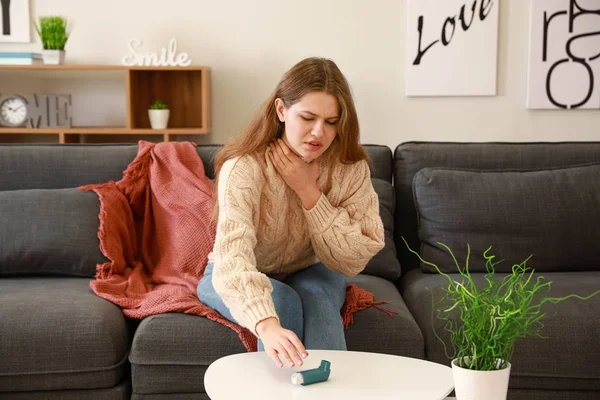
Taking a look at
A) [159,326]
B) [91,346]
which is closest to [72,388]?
[91,346]

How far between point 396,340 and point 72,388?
2.73ft

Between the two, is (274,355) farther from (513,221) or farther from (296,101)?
(513,221)

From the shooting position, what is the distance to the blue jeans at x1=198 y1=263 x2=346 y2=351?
68.7 inches

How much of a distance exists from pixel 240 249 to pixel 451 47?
1.98m

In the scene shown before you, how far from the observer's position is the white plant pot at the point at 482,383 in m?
1.20

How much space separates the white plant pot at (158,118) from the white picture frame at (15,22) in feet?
2.23

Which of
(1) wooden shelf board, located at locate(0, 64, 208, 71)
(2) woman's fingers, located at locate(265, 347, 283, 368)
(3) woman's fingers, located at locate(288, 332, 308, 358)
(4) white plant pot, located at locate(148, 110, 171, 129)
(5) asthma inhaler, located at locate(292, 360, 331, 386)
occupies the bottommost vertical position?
(5) asthma inhaler, located at locate(292, 360, 331, 386)

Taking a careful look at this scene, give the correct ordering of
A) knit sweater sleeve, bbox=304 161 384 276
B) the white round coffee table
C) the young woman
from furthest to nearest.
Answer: knit sweater sleeve, bbox=304 161 384 276, the young woman, the white round coffee table

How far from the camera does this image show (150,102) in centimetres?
339

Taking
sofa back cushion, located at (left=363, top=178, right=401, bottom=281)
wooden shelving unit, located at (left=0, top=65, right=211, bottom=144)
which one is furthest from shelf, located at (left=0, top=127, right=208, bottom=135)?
sofa back cushion, located at (left=363, top=178, right=401, bottom=281)

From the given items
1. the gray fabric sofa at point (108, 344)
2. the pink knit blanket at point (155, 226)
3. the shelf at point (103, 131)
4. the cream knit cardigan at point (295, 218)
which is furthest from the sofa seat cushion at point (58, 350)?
the shelf at point (103, 131)

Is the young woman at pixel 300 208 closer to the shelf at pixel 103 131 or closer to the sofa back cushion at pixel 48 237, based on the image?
the sofa back cushion at pixel 48 237

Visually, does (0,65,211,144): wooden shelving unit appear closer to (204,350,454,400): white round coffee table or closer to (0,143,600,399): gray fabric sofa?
(0,143,600,399): gray fabric sofa

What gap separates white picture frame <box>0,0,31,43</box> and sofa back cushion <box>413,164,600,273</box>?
77.1 inches
